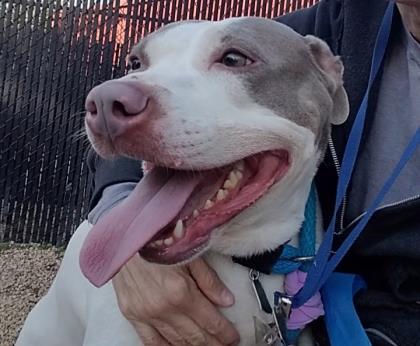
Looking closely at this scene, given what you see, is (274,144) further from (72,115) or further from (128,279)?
(72,115)

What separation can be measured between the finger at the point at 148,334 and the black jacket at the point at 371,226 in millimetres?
496

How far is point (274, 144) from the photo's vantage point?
7.06 feet

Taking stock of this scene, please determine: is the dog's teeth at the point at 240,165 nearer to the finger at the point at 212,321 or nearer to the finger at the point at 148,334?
the finger at the point at 212,321

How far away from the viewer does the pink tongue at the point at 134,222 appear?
203cm

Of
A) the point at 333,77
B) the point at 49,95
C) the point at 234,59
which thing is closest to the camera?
the point at 234,59

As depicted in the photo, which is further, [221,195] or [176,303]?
[176,303]

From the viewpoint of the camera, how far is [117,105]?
1.89m

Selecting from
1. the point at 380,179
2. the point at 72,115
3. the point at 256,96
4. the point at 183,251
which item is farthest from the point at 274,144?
the point at 72,115

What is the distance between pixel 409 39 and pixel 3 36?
4286 mm

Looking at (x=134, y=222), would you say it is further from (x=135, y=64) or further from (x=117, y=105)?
(x=135, y=64)

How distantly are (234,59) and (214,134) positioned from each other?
1.13ft

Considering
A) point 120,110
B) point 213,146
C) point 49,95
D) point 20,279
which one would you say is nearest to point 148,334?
point 213,146

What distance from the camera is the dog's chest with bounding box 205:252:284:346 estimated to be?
2.37 meters

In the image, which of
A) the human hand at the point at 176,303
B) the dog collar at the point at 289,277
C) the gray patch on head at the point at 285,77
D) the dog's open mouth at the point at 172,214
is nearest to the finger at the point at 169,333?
the human hand at the point at 176,303
